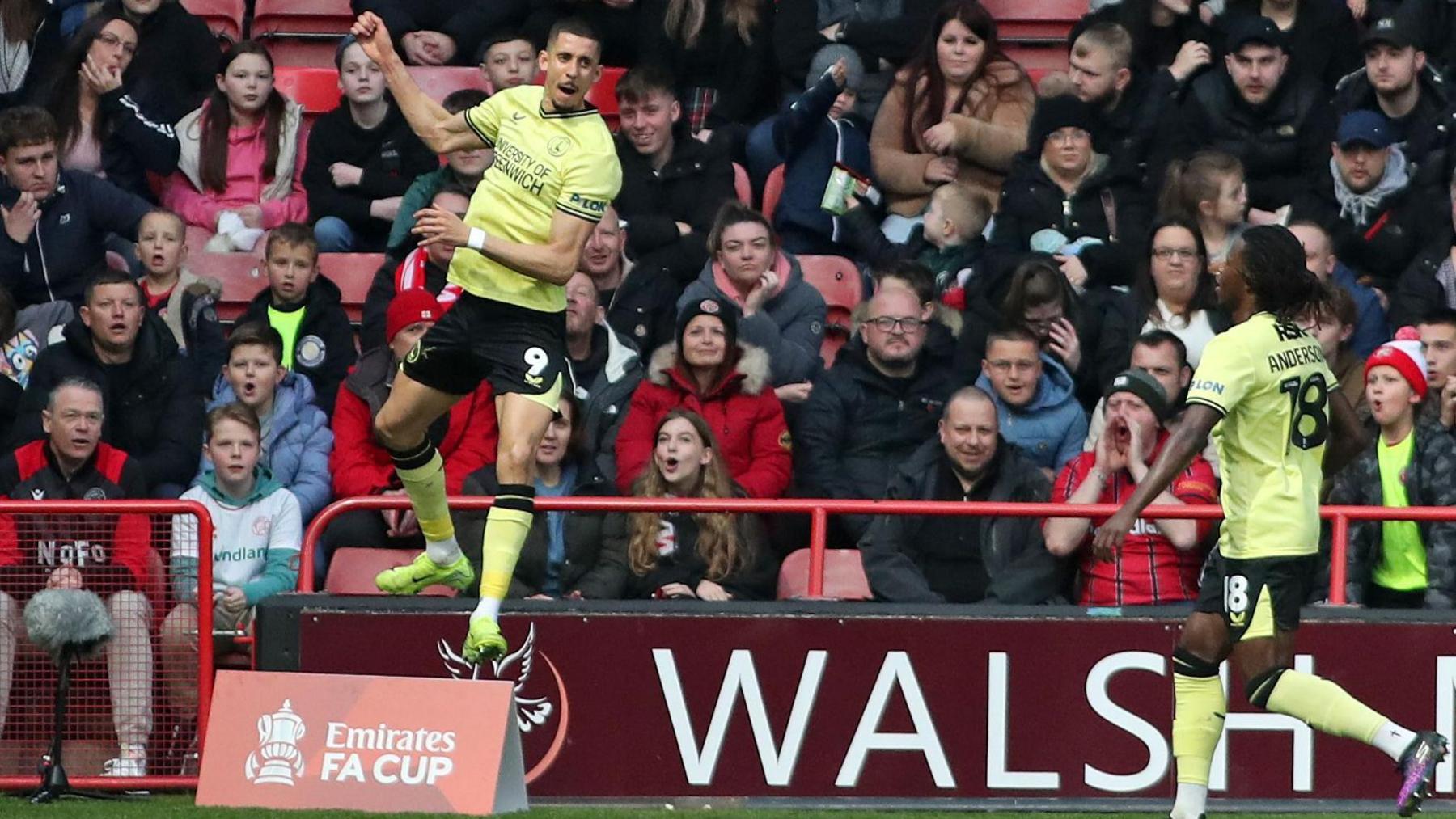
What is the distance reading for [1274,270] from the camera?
7.66m

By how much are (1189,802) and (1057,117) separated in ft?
16.1

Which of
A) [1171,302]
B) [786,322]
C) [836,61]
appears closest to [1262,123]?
[1171,302]

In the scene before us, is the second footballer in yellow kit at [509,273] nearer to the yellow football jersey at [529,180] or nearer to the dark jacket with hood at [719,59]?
the yellow football jersey at [529,180]

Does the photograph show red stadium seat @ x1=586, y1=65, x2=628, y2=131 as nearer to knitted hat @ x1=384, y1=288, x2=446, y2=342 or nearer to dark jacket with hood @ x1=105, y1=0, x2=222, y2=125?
dark jacket with hood @ x1=105, y1=0, x2=222, y2=125

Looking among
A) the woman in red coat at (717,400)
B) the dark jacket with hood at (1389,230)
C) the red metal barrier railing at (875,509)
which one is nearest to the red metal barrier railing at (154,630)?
the red metal barrier railing at (875,509)

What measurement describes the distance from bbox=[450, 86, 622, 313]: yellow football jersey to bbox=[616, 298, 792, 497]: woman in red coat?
1.64 metres

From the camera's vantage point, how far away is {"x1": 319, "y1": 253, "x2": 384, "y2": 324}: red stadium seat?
40.8 feet

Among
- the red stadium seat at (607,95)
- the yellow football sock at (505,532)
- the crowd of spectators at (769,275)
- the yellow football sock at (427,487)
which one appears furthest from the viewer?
the red stadium seat at (607,95)

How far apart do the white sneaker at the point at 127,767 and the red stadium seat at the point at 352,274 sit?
362cm

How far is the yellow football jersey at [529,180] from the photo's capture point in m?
8.68

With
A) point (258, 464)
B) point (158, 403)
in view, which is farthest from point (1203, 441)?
point (158, 403)

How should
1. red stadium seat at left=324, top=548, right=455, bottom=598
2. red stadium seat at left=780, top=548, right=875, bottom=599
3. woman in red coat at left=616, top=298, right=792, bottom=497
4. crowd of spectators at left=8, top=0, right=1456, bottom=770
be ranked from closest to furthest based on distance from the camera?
crowd of spectators at left=8, top=0, right=1456, bottom=770, red stadium seat at left=780, top=548, right=875, bottom=599, red stadium seat at left=324, top=548, right=455, bottom=598, woman in red coat at left=616, top=298, right=792, bottom=497

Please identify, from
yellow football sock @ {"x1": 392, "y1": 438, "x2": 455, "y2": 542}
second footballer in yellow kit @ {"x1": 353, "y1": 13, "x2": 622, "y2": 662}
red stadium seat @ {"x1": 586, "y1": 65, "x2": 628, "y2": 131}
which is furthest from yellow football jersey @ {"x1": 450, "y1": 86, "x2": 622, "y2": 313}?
red stadium seat @ {"x1": 586, "y1": 65, "x2": 628, "y2": 131}

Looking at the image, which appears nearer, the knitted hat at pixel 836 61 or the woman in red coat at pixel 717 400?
the woman in red coat at pixel 717 400
